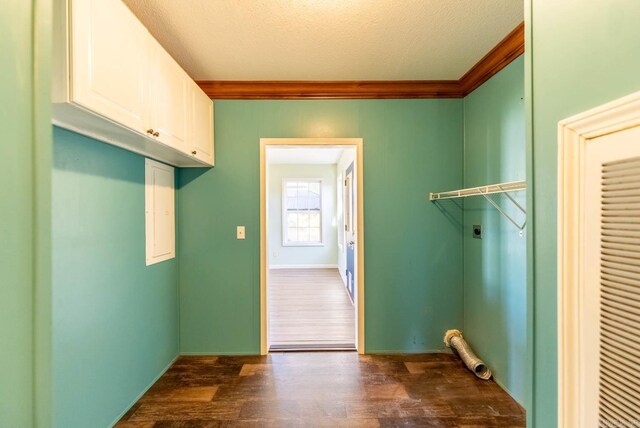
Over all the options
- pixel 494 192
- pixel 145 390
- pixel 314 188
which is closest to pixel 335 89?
pixel 494 192

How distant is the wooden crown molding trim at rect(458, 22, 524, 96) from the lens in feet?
5.82

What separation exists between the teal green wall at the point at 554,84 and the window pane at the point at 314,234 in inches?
220

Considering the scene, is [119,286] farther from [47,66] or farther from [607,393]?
[607,393]

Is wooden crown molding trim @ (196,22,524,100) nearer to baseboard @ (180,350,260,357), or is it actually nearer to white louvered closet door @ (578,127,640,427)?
white louvered closet door @ (578,127,640,427)

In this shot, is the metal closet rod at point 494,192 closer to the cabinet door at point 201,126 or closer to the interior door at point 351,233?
the interior door at point 351,233

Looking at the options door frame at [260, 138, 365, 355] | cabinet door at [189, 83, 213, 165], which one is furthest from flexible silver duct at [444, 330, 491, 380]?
cabinet door at [189, 83, 213, 165]

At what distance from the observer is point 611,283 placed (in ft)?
2.14

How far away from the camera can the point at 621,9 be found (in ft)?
2.05

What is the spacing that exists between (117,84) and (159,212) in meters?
1.17

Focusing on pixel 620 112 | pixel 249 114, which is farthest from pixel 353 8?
pixel 620 112

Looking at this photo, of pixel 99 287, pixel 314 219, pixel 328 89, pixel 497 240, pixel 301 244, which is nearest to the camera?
pixel 99 287

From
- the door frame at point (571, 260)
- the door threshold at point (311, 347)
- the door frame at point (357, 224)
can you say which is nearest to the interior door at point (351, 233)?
the door frame at point (357, 224)

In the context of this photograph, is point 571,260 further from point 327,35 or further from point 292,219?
point 292,219

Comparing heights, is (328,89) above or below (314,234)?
above
